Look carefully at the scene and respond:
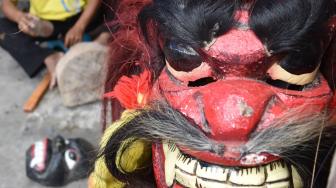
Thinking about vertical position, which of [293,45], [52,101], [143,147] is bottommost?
[52,101]

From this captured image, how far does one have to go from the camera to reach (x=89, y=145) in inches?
66.3

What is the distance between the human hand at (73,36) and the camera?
2.05 m

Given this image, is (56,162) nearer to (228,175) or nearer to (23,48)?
(23,48)

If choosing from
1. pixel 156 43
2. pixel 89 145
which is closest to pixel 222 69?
pixel 156 43

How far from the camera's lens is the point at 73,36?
6.73 feet

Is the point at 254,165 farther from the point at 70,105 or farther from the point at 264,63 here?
the point at 70,105

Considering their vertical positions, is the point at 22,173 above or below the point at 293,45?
below

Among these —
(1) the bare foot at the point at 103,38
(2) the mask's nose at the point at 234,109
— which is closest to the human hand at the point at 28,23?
(1) the bare foot at the point at 103,38

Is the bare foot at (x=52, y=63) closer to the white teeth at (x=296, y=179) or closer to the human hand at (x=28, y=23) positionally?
the human hand at (x=28, y=23)

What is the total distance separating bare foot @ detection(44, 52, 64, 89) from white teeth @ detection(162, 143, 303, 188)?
1.30m

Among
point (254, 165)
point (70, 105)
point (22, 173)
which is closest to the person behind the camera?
point (254, 165)

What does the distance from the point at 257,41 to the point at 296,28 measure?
0.05 metres

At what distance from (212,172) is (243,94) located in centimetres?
11

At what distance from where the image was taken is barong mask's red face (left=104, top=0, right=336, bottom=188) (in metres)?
0.70
